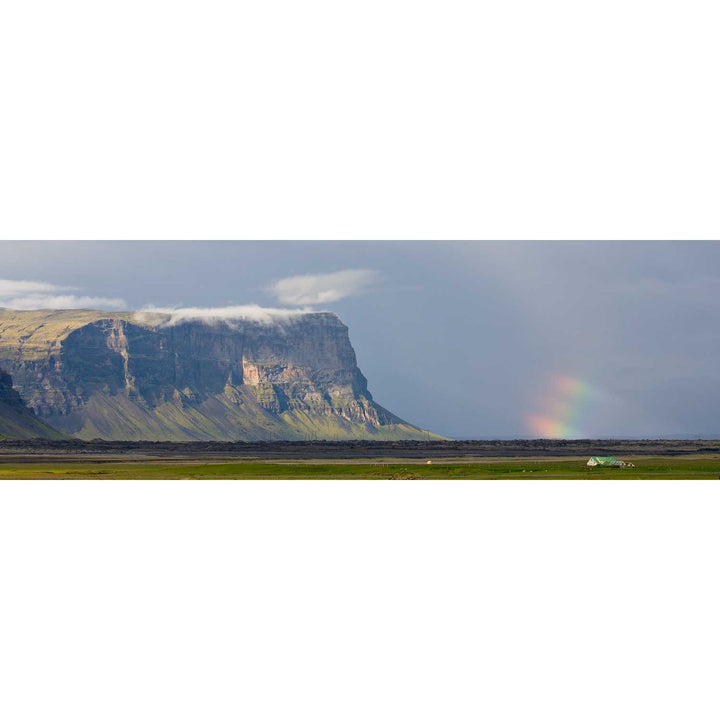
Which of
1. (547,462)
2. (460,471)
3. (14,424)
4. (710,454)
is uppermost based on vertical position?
(14,424)

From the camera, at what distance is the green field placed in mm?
83250

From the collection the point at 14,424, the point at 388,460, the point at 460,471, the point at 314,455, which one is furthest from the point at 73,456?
the point at 14,424

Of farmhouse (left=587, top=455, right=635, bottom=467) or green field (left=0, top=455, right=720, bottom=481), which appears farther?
farmhouse (left=587, top=455, right=635, bottom=467)

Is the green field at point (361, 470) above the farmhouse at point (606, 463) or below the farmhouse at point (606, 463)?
below

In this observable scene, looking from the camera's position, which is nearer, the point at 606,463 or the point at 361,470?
the point at 361,470

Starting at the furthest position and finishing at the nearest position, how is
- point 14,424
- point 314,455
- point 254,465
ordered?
point 14,424
point 314,455
point 254,465

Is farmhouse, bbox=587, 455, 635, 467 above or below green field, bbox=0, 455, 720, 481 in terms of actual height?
above

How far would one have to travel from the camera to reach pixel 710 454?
113 meters

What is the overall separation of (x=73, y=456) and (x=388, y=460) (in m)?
38.8

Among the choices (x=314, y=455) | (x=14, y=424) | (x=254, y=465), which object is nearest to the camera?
(x=254, y=465)

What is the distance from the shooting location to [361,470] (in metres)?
88.9

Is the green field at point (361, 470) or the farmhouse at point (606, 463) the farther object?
the farmhouse at point (606, 463)

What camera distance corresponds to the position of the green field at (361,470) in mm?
83250

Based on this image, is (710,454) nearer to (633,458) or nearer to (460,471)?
(633,458)
